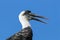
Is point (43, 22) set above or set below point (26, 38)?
above

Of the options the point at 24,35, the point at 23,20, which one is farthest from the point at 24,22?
the point at 24,35

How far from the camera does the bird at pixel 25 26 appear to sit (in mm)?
24594

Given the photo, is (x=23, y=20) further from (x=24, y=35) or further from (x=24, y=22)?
(x=24, y=35)

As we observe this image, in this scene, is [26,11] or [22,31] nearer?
[22,31]

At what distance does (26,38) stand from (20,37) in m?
0.33

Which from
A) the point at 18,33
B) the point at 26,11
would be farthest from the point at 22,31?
the point at 26,11

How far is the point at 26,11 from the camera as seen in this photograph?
2691cm

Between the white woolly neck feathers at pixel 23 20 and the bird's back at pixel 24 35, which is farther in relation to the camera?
the white woolly neck feathers at pixel 23 20

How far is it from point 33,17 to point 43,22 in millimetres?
615

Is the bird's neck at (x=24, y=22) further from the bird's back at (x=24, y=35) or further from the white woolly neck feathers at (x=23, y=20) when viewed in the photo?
the bird's back at (x=24, y=35)

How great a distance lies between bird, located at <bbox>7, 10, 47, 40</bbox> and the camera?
80.7ft

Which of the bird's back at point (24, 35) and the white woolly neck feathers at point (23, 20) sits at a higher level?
the white woolly neck feathers at point (23, 20)

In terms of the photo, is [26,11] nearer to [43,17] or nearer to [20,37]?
[43,17]

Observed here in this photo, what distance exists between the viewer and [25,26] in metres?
25.6
